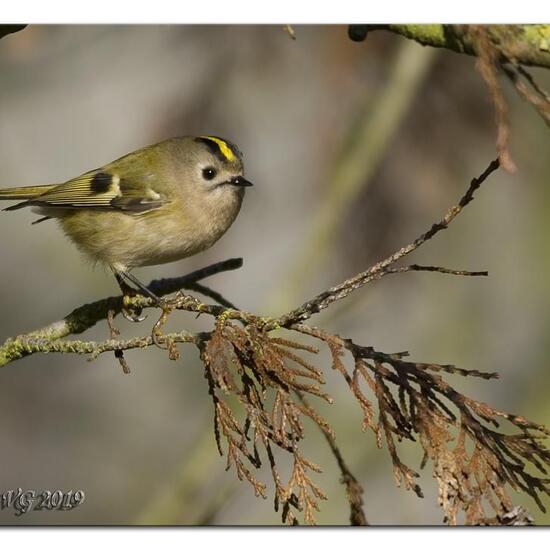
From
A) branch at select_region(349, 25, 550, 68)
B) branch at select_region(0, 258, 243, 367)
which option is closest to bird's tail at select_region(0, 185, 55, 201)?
branch at select_region(0, 258, 243, 367)

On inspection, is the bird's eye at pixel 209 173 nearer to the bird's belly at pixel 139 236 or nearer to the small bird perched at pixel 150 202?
the small bird perched at pixel 150 202

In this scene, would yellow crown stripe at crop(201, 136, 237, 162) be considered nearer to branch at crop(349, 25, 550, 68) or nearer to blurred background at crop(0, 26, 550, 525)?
blurred background at crop(0, 26, 550, 525)

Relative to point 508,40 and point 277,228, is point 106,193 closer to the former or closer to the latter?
point 277,228

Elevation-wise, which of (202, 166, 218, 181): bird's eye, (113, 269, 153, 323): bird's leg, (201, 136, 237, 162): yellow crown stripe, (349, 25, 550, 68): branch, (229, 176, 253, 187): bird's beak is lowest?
(113, 269, 153, 323): bird's leg

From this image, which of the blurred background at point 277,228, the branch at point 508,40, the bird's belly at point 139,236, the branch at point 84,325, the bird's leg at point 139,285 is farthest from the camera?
the blurred background at point 277,228

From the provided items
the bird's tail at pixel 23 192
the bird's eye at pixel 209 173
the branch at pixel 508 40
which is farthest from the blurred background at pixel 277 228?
the branch at pixel 508 40

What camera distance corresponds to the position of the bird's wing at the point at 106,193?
1890 millimetres

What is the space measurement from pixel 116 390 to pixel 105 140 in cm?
Answer: 65

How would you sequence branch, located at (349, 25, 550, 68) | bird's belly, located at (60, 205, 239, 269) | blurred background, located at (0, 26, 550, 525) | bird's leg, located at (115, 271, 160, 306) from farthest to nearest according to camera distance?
blurred background, located at (0, 26, 550, 525) → bird's belly, located at (60, 205, 239, 269) → bird's leg, located at (115, 271, 160, 306) → branch, located at (349, 25, 550, 68)

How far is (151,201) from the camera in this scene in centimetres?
193

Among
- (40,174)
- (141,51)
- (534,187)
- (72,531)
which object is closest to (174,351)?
(72,531)

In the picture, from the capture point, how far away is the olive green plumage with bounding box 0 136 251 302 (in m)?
1.86

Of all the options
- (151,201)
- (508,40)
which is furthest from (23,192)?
(508,40)
